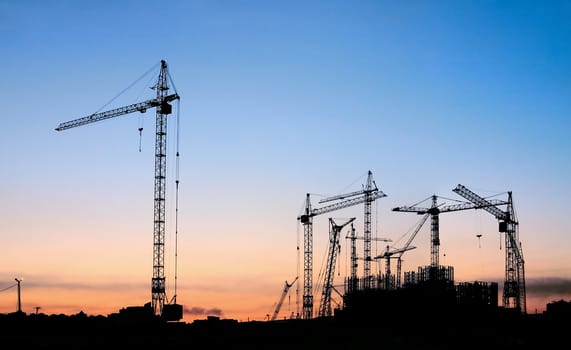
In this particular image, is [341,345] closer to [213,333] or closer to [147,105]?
[213,333]

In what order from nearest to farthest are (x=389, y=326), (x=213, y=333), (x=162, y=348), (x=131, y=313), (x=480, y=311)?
(x=162, y=348)
(x=213, y=333)
(x=131, y=313)
(x=389, y=326)
(x=480, y=311)

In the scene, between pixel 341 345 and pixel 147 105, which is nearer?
pixel 341 345

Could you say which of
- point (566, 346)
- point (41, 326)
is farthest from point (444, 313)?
point (41, 326)

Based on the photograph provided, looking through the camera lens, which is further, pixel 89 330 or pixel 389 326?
pixel 389 326

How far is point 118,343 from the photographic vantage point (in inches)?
5753

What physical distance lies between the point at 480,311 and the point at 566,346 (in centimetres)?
3698

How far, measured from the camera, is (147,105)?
7466 inches

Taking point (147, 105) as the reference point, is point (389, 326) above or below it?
below

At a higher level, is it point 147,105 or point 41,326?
point 147,105

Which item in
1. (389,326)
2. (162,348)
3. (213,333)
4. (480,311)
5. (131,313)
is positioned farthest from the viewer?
(480,311)

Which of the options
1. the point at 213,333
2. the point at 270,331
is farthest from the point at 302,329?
the point at 213,333

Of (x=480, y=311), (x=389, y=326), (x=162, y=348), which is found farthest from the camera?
(x=480, y=311)

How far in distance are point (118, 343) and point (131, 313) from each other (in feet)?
79.2

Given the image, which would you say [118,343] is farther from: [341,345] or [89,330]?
[341,345]
